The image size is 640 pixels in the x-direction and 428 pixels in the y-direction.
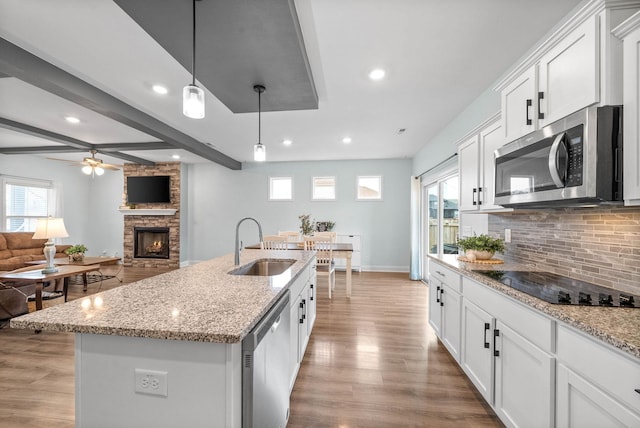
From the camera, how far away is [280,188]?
6.76 meters

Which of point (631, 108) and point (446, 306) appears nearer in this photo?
point (631, 108)

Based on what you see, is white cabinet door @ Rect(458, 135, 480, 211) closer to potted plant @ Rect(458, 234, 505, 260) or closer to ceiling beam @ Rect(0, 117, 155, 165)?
potted plant @ Rect(458, 234, 505, 260)

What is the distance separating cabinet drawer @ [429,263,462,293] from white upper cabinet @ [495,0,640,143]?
1116 mm

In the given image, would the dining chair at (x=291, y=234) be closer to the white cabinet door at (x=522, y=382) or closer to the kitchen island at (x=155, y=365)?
the white cabinet door at (x=522, y=382)

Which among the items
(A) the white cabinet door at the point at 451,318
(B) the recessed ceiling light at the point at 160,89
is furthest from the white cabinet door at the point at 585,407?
(B) the recessed ceiling light at the point at 160,89

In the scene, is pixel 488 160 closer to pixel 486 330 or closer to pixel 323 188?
pixel 486 330

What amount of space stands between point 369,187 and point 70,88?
17.4 ft

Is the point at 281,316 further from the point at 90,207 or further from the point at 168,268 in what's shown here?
the point at 90,207

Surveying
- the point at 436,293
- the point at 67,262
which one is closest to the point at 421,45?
the point at 436,293

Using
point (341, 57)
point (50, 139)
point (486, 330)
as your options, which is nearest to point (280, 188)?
point (50, 139)

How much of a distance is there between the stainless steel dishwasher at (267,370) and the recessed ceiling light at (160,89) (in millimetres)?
2619

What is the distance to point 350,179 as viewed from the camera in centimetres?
645

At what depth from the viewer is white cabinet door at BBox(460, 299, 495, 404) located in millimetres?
1641

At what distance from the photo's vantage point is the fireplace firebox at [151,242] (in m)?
6.78
